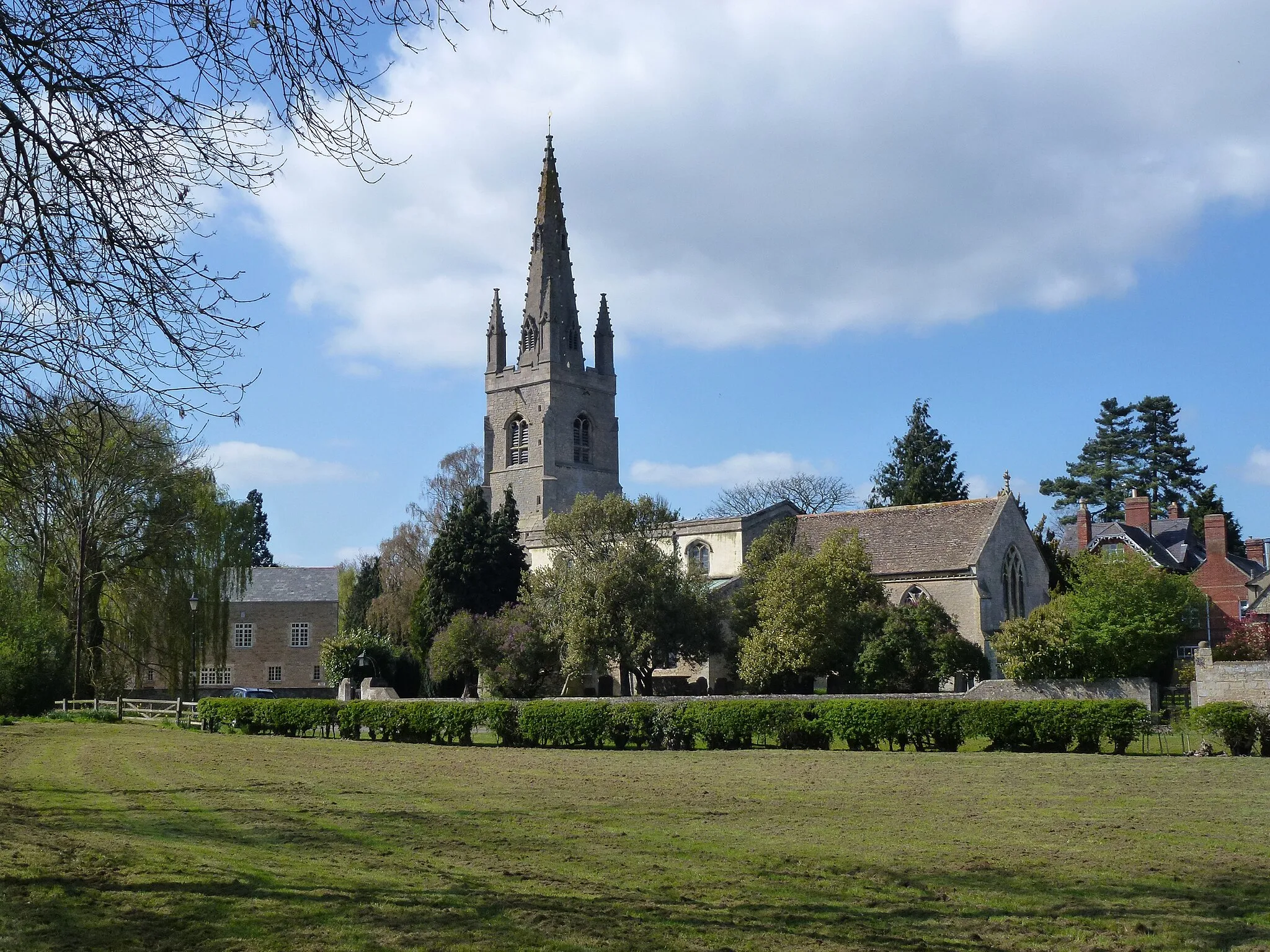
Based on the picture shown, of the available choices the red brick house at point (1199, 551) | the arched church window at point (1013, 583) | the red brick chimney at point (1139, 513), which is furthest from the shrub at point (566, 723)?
the red brick chimney at point (1139, 513)

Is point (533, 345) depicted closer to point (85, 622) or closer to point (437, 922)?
point (85, 622)

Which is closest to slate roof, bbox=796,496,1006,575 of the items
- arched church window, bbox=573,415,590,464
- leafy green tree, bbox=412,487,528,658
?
leafy green tree, bbox=412,487,528,658

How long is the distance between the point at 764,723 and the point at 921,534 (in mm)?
22640

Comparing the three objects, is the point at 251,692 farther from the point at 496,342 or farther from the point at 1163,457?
the point at 1163,457

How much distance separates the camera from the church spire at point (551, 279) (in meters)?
71.6

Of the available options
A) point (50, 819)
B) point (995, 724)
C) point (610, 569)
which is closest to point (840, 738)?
point (995, 724)

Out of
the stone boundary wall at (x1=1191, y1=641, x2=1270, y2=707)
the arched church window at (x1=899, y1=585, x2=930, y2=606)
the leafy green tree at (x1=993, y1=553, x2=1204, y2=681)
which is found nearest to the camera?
the stone boundary wall at (x1=1191, y1=641, x2=1270, y2=707)

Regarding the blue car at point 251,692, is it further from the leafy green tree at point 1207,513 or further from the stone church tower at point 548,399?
the leafy green tree at point 1207,513

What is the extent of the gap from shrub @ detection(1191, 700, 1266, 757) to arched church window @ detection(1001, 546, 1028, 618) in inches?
913

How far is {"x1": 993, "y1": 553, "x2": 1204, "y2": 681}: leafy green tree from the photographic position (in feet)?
109

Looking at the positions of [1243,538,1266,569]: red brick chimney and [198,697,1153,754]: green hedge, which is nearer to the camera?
[198,697,1153,754]: green hedge

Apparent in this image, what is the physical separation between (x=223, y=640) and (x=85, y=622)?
5608mm

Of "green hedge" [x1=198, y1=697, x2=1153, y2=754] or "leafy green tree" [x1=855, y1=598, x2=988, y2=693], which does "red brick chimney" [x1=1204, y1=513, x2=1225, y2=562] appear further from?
"green hedge" [x1=198, y1=697, x2=1153, y2=754]

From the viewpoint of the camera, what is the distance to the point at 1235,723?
21562mm
